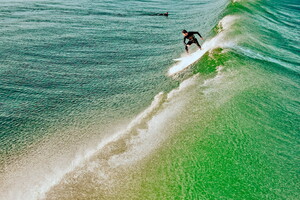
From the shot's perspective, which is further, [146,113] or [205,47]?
[205,47]

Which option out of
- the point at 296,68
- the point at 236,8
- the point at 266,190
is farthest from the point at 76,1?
the point at 266,190

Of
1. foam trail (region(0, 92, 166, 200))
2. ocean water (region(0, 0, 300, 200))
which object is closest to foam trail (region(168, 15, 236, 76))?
ocean water (region(0, 0, 300, 200))

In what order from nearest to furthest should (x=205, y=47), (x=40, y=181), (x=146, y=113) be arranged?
1. (x=40, y=181)
2. (x=146, y=113)
3. (x=205, y=47)

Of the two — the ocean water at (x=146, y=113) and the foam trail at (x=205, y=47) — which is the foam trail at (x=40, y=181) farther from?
the foam trail at (x=205, y=47)

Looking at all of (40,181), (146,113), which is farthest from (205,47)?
(40,181)

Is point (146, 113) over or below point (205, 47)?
below

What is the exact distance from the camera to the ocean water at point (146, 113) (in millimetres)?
8164

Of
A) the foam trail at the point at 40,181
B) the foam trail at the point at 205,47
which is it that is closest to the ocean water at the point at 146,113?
the foam trail at the point at 40,181

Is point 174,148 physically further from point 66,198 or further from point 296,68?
point 296,68

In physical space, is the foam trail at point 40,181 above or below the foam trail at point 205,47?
below

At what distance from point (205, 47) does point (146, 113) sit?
8.95 m

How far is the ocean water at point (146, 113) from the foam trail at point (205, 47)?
15 cm

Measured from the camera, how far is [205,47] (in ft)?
60.1

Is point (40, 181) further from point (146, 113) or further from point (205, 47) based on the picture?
point (205, 47)
